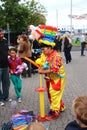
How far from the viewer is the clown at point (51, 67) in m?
7.12

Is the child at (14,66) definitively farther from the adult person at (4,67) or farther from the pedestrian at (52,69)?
the pedestrian at (52,69)

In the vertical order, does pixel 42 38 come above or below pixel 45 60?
above

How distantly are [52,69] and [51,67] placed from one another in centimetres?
4

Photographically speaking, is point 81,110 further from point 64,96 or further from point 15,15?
point 15,15

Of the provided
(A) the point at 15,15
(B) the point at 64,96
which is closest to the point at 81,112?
(B) the point at 64,96

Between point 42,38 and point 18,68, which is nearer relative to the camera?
point 42,38

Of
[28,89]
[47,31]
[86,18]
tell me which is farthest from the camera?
[86,18]

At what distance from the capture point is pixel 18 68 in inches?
357

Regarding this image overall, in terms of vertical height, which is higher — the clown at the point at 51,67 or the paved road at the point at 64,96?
the clown at the point at 51,67

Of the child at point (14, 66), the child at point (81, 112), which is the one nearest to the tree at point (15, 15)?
the child at point (14, 66)

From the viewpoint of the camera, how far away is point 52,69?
7.12 meters

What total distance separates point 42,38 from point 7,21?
2296 centimetres

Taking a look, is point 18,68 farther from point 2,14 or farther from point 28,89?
point 2,14

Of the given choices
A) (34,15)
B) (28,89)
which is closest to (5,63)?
(28,89)
